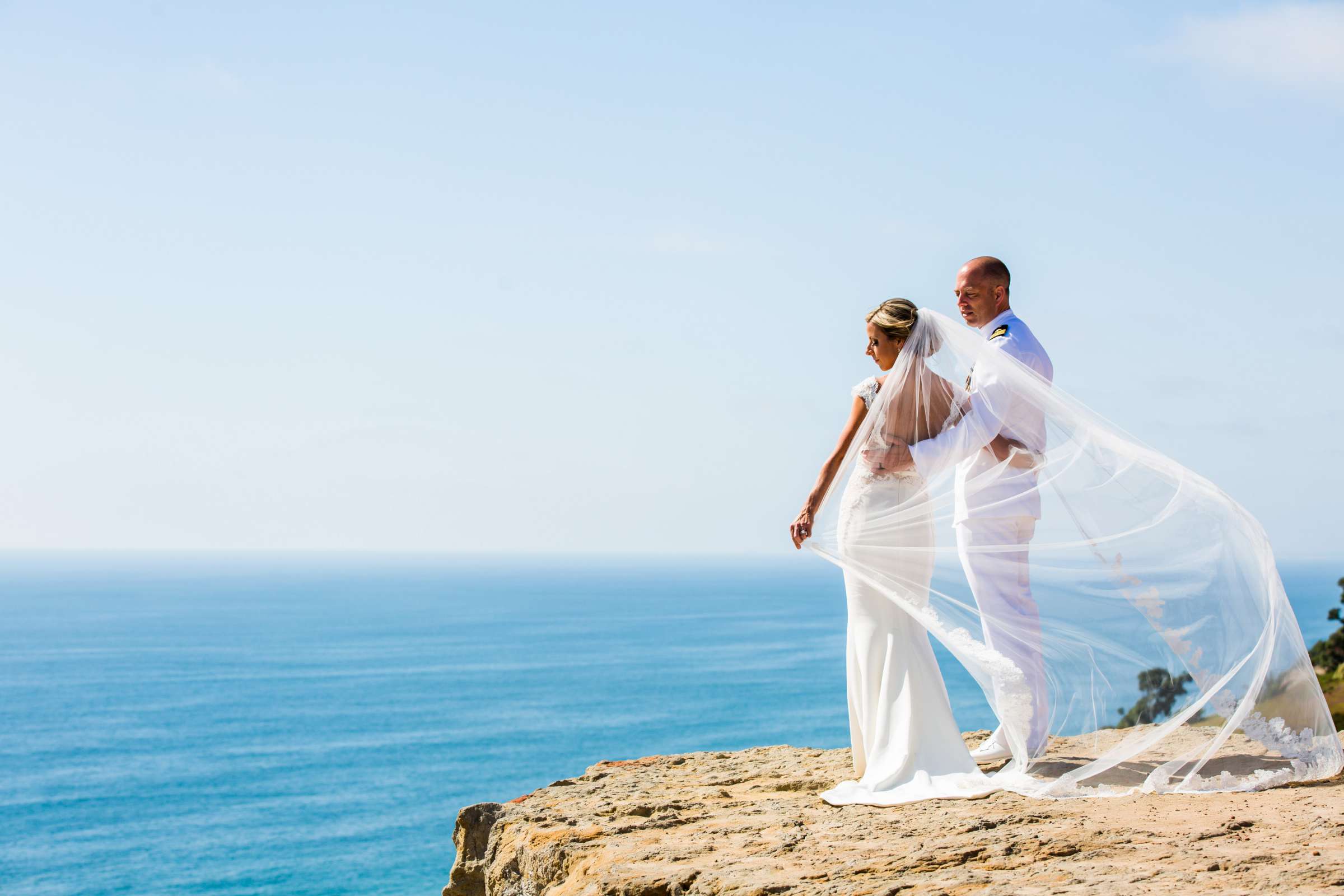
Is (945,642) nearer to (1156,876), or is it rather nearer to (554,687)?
(1156,876)

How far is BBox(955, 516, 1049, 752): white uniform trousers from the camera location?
5.16 m

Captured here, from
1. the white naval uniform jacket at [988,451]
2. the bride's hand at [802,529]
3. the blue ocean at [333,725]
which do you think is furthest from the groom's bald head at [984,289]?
the blue ocean at [333,725]

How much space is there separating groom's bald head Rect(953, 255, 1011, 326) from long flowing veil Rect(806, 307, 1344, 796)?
1.01 ft

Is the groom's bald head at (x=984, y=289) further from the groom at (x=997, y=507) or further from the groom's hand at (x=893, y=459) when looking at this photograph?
the groom's hand at (x=893, y=459)

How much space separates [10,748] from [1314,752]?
77474 millimetres

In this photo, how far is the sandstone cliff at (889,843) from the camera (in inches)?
134

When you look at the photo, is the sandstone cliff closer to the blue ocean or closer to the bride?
the bride

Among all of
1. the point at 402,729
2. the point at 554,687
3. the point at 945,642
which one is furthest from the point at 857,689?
the point at 554,687

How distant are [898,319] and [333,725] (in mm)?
73356

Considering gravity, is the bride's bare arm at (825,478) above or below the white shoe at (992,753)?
above

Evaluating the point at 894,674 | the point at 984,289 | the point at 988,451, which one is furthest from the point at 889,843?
the point at 984,289

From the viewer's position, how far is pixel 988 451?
17.6 ft

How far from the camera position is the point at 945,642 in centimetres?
510

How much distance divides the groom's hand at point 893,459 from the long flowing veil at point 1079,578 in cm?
3
